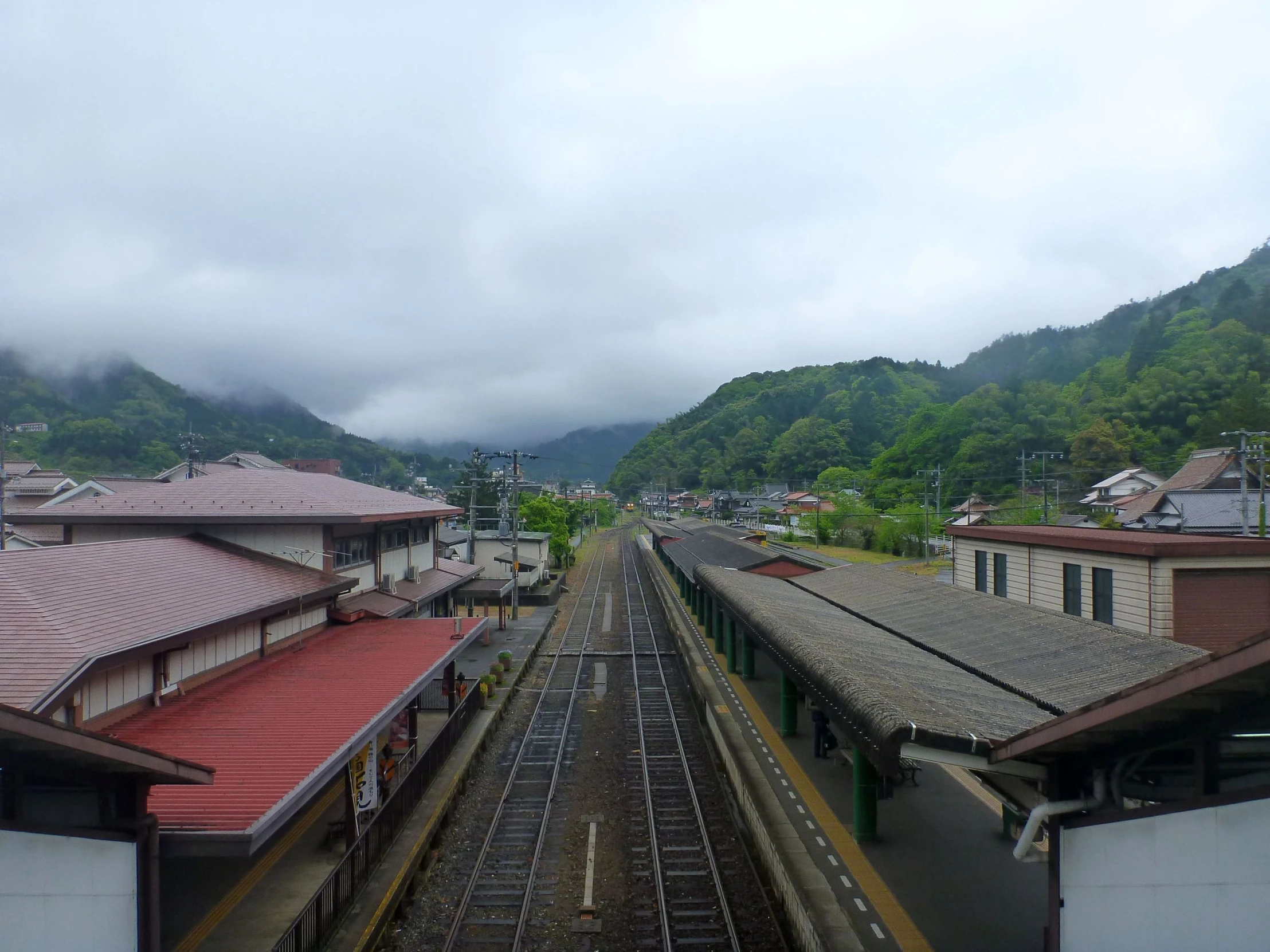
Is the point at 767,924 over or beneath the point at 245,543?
beneath

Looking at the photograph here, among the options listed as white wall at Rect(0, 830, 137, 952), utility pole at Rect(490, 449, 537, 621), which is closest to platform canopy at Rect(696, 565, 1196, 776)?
white wall at Rect(0, 830, 137, 952)

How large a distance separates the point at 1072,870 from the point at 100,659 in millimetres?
8109

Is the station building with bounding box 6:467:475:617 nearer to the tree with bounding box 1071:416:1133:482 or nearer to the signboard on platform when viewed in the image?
the signboard on platform

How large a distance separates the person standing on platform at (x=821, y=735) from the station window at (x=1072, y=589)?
508cm

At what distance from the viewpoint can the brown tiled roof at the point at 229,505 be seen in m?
13.6

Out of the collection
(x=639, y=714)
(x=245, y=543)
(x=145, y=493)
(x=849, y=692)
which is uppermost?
(x=145, y=493)

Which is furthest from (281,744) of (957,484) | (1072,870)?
(957,484)

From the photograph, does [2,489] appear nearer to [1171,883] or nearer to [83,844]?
[83,844]

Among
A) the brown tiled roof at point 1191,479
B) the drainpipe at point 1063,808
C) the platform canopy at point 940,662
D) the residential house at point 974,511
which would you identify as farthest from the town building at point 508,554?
the brown tiled roof at point 1191,479

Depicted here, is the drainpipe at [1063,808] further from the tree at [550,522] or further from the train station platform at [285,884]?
the tree at [550,522]

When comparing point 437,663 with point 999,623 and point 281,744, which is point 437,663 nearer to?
point 281,744

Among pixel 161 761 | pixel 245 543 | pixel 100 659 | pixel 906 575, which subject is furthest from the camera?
pixel 906 575

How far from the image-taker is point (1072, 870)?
4754mm

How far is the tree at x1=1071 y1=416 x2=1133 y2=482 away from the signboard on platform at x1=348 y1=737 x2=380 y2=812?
59.8m
